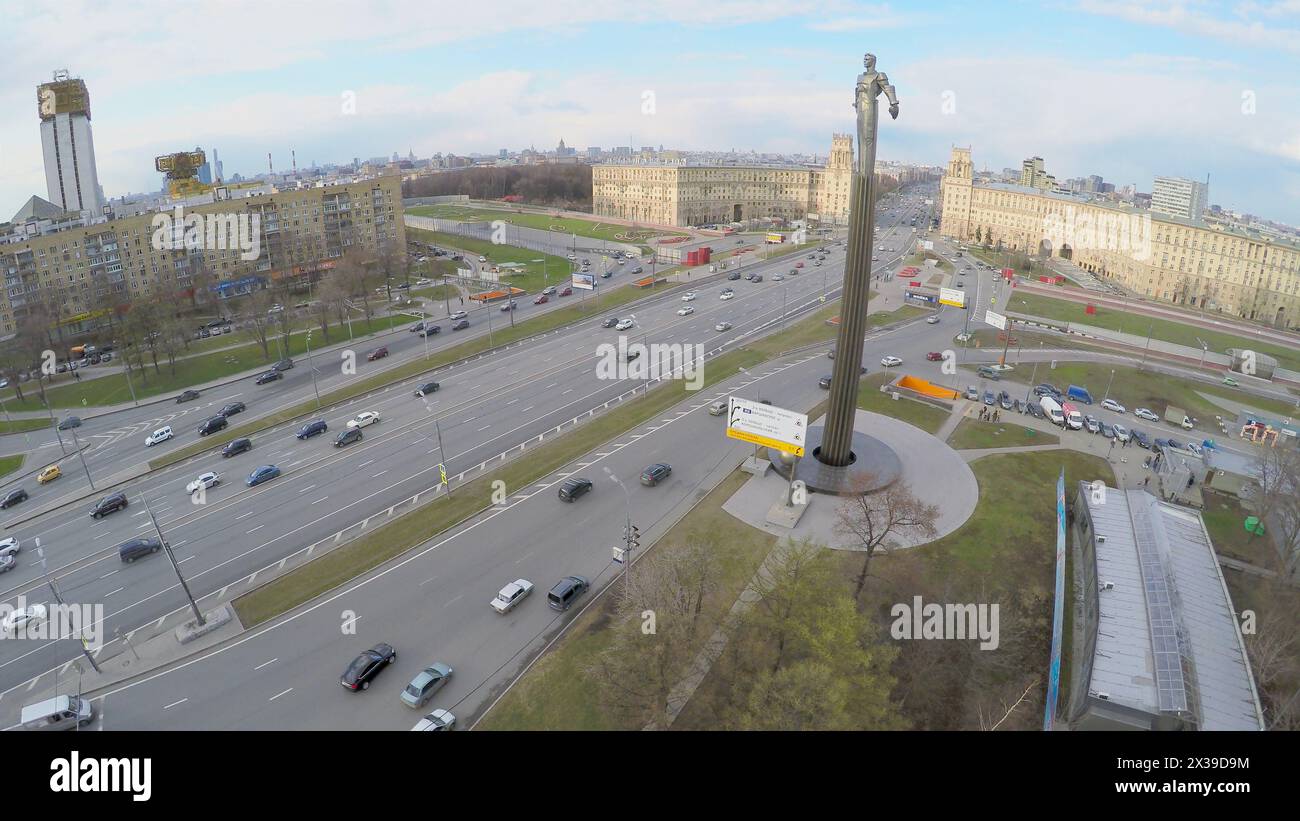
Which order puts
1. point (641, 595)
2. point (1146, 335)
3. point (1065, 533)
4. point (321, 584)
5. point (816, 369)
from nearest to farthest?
point (641, 595) < point (321, 584) < point (1065, 533) < point (816, 369) < point (1146, 335)

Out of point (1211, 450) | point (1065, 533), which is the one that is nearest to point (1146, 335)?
point (1211, 450)

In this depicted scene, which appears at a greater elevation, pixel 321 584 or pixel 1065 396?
pixel 1065 396

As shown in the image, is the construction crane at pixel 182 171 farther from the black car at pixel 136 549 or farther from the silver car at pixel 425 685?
the silver car at pixel 425 685

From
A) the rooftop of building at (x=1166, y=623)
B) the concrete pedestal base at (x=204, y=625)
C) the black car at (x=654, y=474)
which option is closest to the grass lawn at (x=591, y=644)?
the black car at (x=654, y=474)

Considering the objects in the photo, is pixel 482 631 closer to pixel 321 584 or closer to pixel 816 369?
pixel 321 584

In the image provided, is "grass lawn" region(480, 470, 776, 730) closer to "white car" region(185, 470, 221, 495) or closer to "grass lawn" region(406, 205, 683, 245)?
"white car" region(185, 470, 221, 495)
